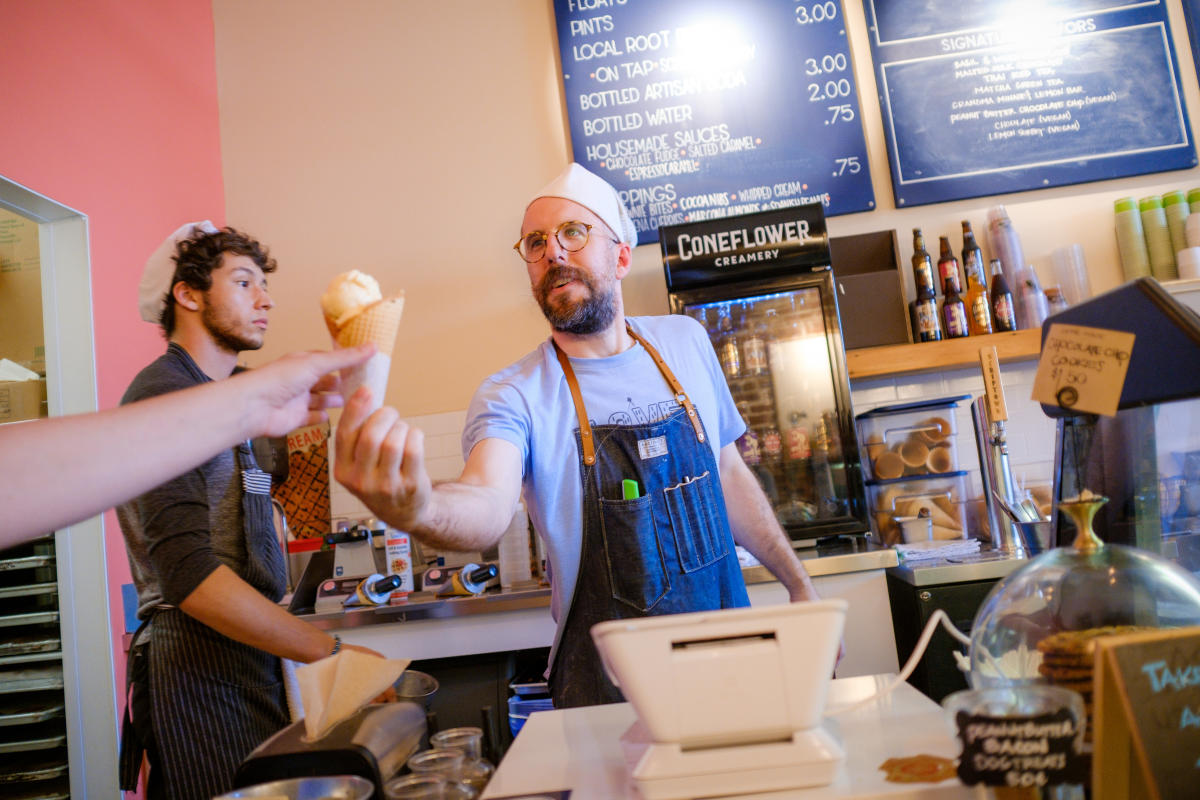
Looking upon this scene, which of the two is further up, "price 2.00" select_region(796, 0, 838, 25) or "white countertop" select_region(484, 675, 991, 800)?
"price 2.00" select_region(796, 0, 838, 25)

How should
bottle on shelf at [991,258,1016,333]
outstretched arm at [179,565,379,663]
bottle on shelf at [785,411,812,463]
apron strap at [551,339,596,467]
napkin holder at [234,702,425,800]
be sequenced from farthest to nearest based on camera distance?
bottle on shelf at [991,258,1016,333]
bottle on shelf at [785,411,812,463]
apron strap at [551,339,596,467]
outstretched arm at [179,565,379,663]
napkin holder at [234,702,425,800]

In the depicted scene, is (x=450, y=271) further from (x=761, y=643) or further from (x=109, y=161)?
(x=761, y=643)

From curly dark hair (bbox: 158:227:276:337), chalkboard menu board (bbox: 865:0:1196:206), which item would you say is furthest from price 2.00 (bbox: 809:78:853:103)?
curly dark hair (bbox: 158:227:276:337)

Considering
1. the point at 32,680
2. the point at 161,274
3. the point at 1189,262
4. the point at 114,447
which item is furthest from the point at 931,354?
the point at 32,680

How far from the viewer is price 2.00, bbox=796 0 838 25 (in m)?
3.88

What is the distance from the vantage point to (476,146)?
398 cm

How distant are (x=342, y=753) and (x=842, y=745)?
61 centimetres

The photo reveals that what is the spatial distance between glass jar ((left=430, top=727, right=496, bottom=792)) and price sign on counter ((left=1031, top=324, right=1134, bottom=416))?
2.94 ft

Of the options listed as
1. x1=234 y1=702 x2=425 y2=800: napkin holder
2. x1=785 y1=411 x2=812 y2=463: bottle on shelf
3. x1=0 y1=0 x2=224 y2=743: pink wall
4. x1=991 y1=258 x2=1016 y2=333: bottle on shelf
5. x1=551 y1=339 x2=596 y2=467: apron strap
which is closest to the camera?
x1=234 y1=702 x2=425 y2=800: napkin holder

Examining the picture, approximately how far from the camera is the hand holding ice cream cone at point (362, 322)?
1141mm

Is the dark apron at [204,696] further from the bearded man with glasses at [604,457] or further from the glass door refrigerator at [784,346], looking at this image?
the glass door refrigerator at [784,346]

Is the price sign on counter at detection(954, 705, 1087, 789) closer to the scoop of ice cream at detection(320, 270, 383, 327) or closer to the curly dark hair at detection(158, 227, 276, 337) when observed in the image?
the scoop of ice cream at detection(320, 270, 383, 327)

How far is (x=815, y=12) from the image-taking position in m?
3.88

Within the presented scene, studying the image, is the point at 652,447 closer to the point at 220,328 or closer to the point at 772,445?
the point at 220,328
